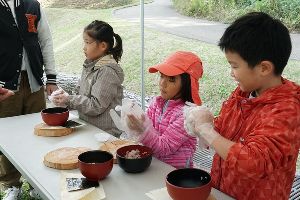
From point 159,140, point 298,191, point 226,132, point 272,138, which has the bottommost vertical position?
point 298,191

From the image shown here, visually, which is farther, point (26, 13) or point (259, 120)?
point (26, 13)

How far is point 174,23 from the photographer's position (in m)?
6.34

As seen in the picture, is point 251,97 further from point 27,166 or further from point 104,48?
point 104,48

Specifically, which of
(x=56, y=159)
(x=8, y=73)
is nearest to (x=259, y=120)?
(x=56, y=159)

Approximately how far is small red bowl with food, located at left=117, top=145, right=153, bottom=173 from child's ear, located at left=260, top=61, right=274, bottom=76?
0.60 metres

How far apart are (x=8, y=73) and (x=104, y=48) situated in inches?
35.1

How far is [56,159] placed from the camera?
169 centimetres

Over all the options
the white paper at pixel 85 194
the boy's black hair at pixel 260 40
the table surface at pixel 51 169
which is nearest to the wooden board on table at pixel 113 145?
the table surface at pixel 51 169

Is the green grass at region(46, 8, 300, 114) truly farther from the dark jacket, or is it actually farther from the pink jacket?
the pink jacket

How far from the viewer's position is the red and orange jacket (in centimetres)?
124

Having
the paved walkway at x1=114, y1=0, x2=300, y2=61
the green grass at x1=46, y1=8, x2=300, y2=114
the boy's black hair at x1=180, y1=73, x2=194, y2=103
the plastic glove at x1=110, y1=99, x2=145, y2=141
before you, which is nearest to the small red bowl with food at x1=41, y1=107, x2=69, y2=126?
the plastic glove at x1=110, y1=99, x2=145, y2=141

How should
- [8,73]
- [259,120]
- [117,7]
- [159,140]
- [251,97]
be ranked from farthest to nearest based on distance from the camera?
[117,7], [8,73], [159,140], [251,97], [259,120]

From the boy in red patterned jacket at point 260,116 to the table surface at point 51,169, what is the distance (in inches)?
7.9

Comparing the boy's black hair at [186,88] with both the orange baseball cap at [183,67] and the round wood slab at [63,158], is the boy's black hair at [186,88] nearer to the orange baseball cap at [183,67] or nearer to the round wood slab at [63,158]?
the orange baseball cap at [183,67]
